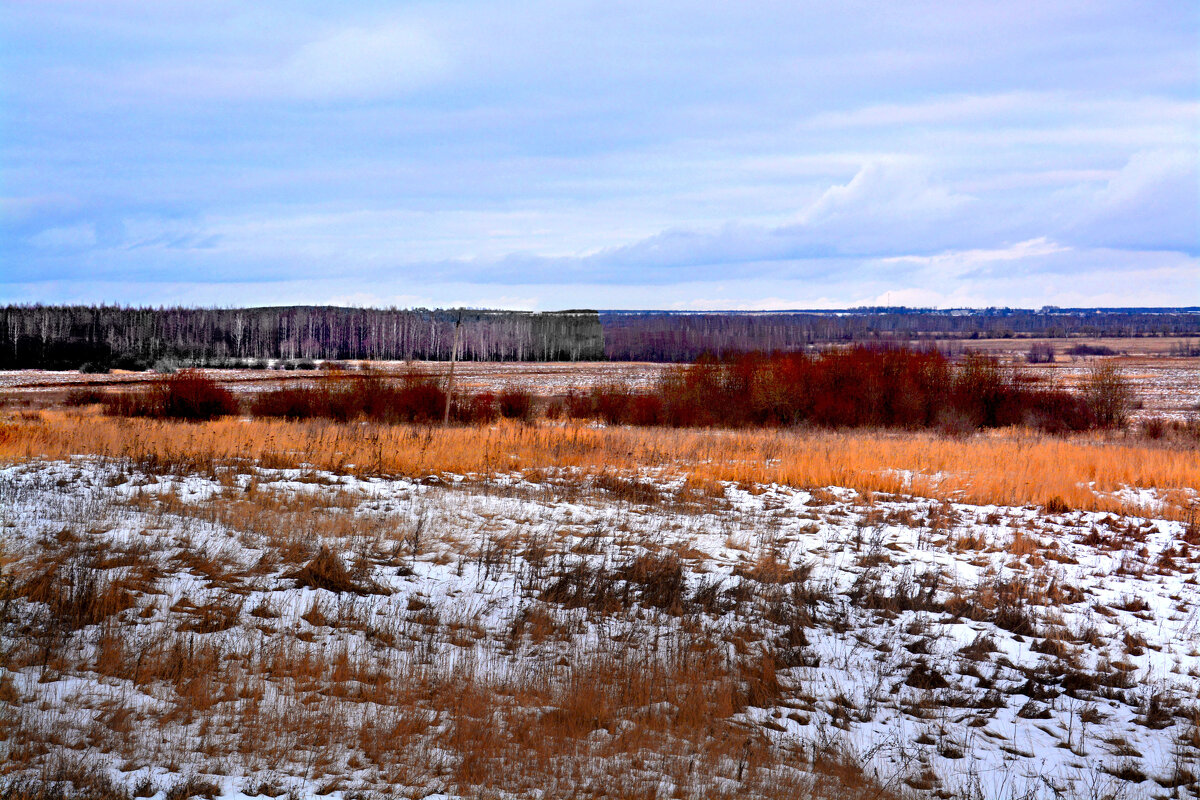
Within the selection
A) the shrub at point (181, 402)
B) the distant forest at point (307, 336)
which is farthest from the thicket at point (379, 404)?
the distant forest at point (307, 336)

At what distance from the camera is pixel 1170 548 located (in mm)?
11336

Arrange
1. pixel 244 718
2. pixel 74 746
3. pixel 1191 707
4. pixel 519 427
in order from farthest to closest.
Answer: pixel 519 427 < pixel 1191 707 < pixel 244 718 < pixel 74 746

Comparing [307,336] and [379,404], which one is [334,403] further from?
[307,336]

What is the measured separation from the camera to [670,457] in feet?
63.5

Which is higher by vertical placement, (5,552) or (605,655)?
(5,552)

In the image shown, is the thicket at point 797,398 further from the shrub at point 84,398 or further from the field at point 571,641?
the field at point 571,641

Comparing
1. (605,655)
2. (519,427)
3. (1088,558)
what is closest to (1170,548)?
(1088,558)

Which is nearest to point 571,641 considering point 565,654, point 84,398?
point 565,654

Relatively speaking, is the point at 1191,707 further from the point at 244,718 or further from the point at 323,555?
the point at 323,555

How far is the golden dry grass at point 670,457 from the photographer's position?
1527cm

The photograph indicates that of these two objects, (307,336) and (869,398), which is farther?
(307,336)

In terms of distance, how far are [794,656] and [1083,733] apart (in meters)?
2.25

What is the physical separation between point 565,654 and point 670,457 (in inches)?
494

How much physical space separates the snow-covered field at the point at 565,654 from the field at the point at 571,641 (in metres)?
0.03
